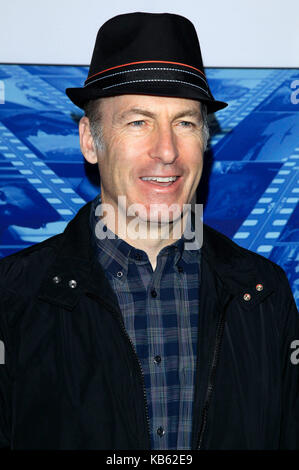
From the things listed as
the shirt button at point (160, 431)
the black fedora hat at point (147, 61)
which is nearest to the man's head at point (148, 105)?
the black fedora hat at point (147, 61)

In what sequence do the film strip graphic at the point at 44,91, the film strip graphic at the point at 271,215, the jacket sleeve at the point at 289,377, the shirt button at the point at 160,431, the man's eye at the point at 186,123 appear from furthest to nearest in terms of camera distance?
the film strip graphic at the point at 271,215, the film strip graphic at the point at 44,91, the jacket sleeve at the point at 289,377, the man's eye at the point at 186,123, the shirt button at the point at 160,431

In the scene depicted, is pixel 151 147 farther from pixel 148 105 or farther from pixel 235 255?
pixel 235 255

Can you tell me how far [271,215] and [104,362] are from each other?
2.97ft

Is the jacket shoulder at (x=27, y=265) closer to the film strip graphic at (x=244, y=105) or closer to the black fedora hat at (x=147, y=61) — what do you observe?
the black fedora hat at (x=147, y=61)

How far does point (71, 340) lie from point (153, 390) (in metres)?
0.28

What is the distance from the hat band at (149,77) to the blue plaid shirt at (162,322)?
1.44ft

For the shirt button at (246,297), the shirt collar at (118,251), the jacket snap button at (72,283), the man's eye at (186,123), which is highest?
the man's eye at (186,123)

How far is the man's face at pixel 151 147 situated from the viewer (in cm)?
156

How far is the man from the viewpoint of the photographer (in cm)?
154

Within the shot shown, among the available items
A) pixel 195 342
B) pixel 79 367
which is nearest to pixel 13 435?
pixel 79 367

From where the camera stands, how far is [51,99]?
1947 mm

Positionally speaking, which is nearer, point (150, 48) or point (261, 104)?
point (150, 48)

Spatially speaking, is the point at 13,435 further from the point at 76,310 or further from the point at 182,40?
the point at 182,40

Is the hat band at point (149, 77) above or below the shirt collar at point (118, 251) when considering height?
above
